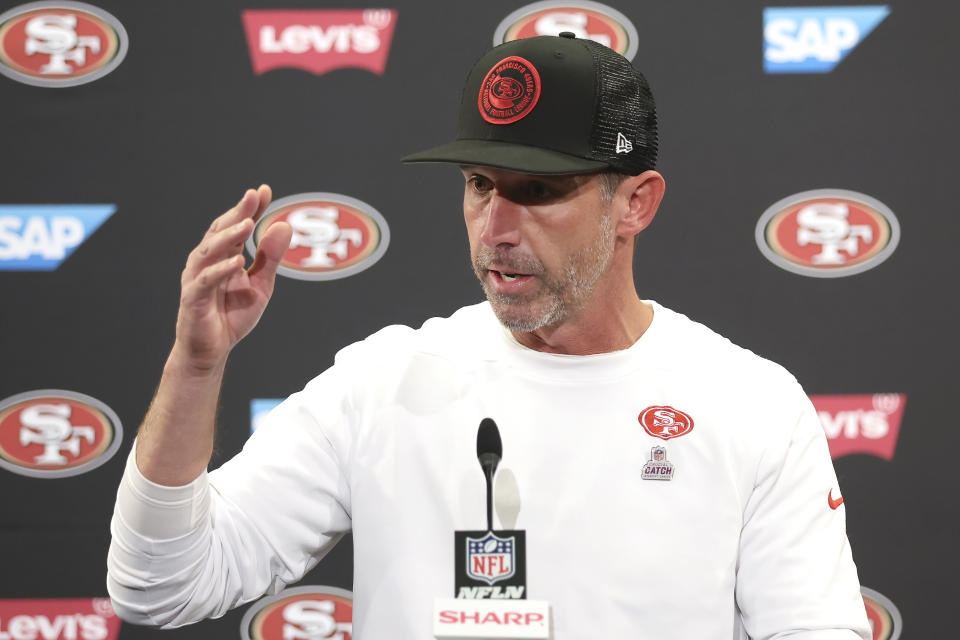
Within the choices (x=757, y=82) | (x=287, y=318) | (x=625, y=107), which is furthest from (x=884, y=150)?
(x=287, y=318)

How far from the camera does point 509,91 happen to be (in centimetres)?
143

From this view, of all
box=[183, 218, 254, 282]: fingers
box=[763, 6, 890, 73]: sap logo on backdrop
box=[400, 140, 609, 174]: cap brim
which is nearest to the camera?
box=[183, 218, 254, 282]: fingers

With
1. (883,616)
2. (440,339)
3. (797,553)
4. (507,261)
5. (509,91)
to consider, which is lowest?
(883,616)

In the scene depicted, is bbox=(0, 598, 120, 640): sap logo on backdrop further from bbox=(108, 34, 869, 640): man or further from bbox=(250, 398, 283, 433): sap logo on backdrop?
bbox=(108, 34, 869, 640): man

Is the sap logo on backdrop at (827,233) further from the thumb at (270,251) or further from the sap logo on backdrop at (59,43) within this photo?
the sap logo on backdrop at (59,43)

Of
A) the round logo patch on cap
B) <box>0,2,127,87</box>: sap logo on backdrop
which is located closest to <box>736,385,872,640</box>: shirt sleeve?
the round logo patch on cap

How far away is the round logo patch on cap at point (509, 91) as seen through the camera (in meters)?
1.42

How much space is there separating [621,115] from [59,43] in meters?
1.41

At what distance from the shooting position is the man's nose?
1.42m

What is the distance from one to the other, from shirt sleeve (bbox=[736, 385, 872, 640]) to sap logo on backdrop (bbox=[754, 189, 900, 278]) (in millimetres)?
809

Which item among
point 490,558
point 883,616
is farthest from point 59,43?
point 883,616

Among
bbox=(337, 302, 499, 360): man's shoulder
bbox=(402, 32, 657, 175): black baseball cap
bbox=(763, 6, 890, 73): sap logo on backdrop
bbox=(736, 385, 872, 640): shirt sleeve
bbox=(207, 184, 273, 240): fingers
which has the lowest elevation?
bbox=(736, 385, 872, 640): shirt sleeve

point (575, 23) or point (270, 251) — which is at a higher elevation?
point (575, 23)

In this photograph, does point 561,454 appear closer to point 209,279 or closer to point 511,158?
point 511,158
